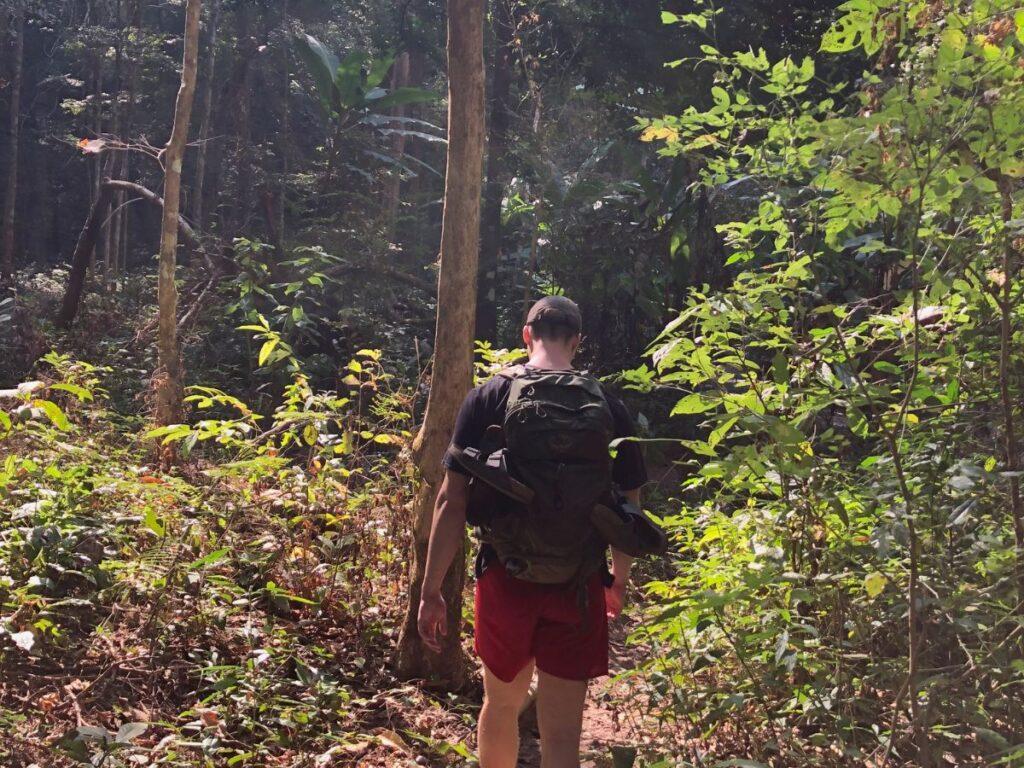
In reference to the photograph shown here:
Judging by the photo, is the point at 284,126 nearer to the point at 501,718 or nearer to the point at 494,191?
the point at 494,191

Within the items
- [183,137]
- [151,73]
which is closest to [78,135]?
[151,73]

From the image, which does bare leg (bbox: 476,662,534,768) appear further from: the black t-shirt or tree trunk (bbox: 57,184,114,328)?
tree trunk (bbox: 57,184,114,328)

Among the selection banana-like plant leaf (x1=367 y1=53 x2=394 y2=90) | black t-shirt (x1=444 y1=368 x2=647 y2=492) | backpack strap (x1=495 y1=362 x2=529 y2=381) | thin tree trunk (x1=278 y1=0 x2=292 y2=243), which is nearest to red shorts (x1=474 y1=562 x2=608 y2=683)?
black t-shirt (x1=444 y1=368 x2=647 y2=492)

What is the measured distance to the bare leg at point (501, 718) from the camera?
350 centimetres

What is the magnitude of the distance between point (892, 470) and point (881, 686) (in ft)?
2.71

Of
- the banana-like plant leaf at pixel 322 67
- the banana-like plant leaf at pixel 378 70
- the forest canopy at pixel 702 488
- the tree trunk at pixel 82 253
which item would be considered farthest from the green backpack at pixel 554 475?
the banana-like plant leaf at pixel 322 67

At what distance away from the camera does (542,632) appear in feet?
11.4

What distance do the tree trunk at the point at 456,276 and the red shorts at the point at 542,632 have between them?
1913 mm

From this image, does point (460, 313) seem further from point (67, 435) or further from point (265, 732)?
point (67, 435)

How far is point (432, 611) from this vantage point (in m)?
3.63

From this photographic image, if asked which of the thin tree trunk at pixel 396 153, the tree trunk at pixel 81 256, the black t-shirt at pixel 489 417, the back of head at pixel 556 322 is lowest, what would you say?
the black t-shirt at pixel 489 417

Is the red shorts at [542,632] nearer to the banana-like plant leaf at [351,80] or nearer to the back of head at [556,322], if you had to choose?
the back of head at [556,322]

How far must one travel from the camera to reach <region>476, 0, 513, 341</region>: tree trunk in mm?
14734

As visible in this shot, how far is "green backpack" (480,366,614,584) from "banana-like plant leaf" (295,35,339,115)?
1516 cm
